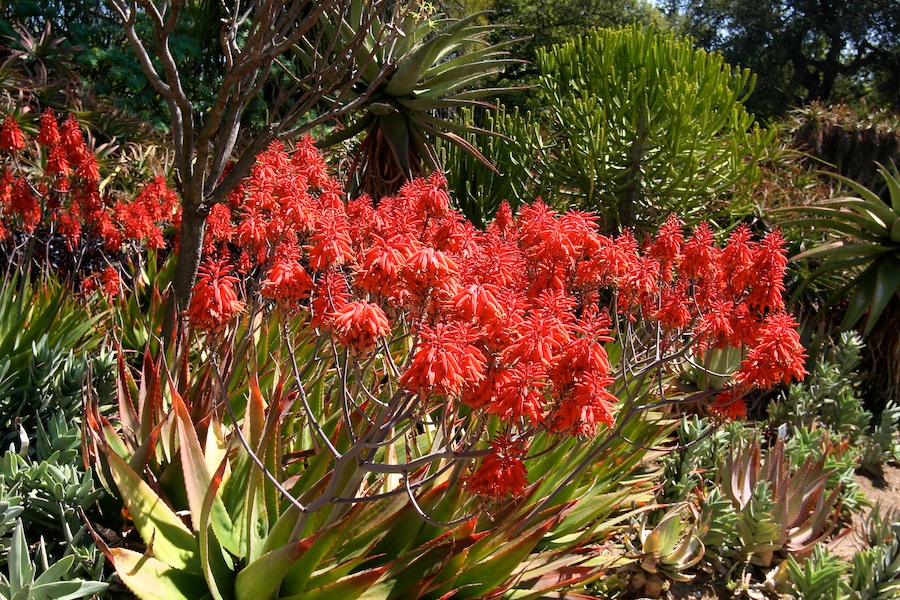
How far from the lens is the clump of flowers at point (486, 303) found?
163cm

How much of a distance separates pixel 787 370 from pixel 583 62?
4557 millimetres

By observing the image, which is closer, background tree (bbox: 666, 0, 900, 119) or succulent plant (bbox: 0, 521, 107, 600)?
succulent plant (bbox: 0, 521, 107, 600)

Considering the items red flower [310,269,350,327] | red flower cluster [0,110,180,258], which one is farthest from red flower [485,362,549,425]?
red flower cluster [0,110,180,258]

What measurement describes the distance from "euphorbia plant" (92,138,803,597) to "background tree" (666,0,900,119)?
21608 millimetres

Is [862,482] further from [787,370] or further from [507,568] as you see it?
[507,568]

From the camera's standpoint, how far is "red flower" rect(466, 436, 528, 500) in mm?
1855

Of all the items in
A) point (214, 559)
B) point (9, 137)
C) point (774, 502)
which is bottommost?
point (774, 502)

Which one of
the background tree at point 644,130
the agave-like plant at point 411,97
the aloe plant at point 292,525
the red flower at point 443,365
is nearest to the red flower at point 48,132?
the aloe plant at point 292,525

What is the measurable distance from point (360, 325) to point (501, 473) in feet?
2.00

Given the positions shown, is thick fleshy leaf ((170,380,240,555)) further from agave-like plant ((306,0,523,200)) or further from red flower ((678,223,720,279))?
agave-like plant ((306,0,523,200))

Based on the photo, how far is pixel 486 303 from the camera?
1.63 meters

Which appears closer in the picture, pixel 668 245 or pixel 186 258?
pixel 668 245

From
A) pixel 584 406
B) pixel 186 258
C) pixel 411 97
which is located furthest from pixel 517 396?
pixel 411 97

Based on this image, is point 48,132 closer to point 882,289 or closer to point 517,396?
point 517,396
